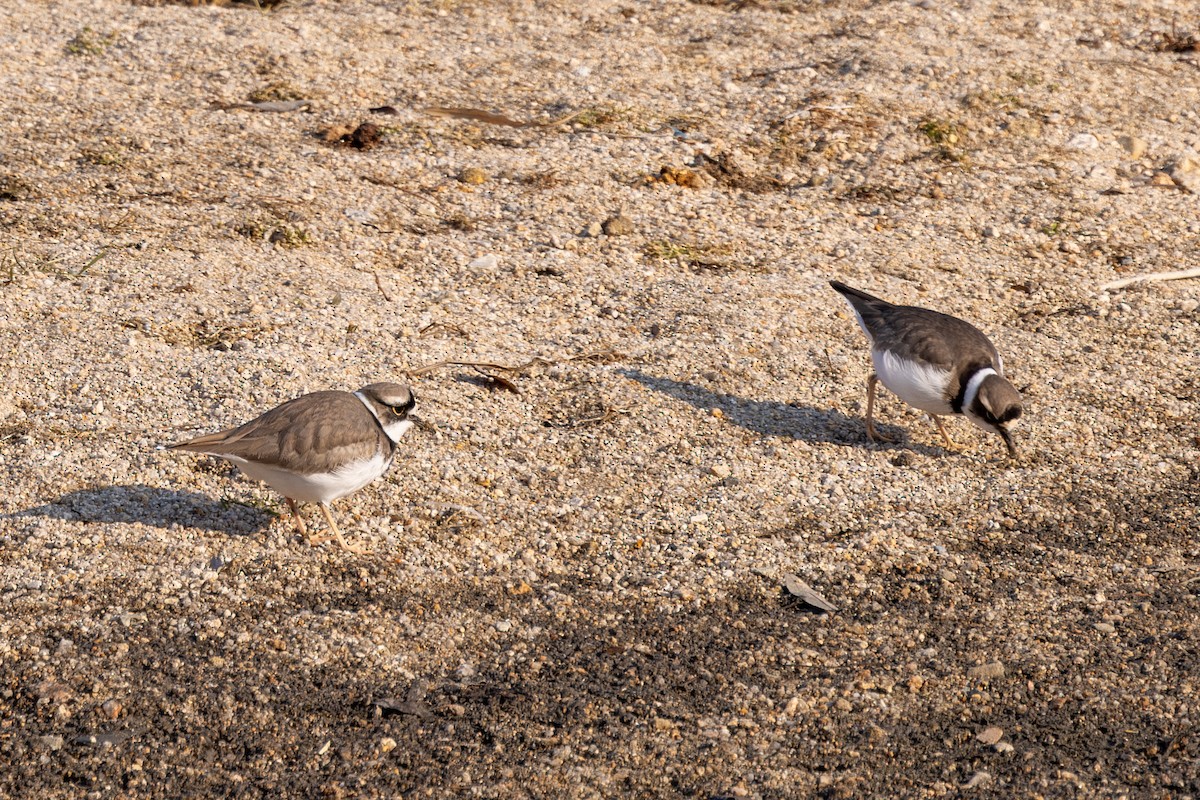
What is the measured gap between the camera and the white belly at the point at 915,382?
675cm

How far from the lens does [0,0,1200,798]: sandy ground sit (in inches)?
194

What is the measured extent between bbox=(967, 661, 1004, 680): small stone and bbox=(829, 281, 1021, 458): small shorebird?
178cm

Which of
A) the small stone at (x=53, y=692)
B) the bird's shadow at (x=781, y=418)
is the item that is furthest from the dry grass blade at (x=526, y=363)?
the small stone at (x=53, y=692)

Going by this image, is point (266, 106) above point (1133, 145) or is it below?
below

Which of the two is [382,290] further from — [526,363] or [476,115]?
[476,115]

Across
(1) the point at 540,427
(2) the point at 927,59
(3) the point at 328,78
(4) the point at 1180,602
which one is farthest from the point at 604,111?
(4) the point at 1180,602

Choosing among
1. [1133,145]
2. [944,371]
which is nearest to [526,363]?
[944,371]

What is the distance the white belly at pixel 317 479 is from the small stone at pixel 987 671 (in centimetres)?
283

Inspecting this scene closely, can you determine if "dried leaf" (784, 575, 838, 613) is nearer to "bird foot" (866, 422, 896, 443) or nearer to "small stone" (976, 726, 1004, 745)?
Answer: "small stone" (976, 726, 1004, 745)

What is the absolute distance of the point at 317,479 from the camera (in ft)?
18.1

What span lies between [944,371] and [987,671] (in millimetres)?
1987

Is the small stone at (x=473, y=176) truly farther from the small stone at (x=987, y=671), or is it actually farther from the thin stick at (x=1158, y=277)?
the small stone at (x=987, y=671)

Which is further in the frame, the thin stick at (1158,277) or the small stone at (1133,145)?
the small stone at (1133,145)

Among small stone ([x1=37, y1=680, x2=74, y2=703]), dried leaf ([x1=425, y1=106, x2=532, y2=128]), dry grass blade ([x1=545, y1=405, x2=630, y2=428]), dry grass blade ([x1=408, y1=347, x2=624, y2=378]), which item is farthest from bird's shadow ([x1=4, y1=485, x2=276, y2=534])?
dried leaf ([x1=425, y1=106, x2=532, y2=128])
